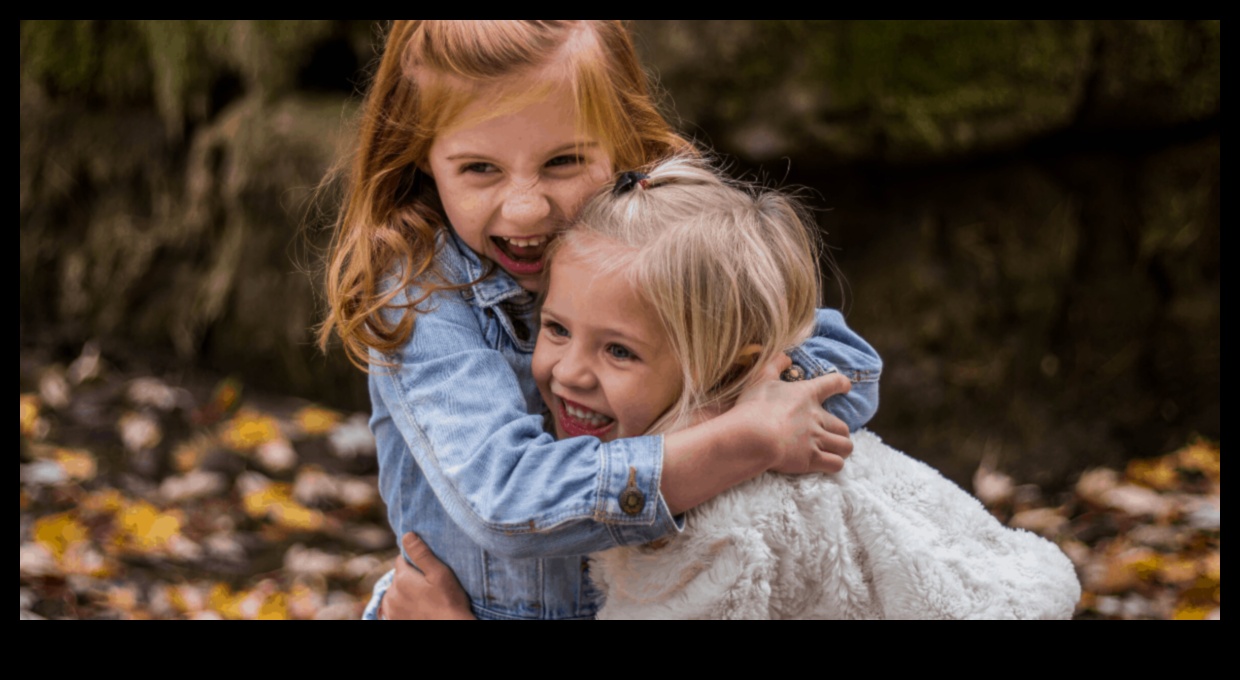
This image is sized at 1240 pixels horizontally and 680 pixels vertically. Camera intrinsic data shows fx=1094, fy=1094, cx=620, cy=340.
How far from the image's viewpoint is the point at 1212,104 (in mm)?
3945

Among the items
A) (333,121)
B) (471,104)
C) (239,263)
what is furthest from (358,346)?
(239,263)

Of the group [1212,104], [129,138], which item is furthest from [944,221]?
[129,138]

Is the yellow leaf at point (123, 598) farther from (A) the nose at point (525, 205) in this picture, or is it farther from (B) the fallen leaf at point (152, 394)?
(A) the nose at point (525, 205)

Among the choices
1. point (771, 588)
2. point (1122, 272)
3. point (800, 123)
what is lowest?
point (771, 588)

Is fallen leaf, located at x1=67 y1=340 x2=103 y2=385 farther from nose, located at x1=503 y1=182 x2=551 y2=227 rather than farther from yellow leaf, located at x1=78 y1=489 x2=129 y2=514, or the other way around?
nose, located at x1=503 y1=182 x2=551 y2=227

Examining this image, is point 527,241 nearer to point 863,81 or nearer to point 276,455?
point 863,81

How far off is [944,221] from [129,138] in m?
3.53

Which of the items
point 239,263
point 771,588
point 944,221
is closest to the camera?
point 771,588

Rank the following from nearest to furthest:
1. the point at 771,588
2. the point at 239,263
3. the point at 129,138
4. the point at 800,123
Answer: the point at 771,588
the point at 800,123
the point at 239,263
the point at 129,138

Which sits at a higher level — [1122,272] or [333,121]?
[333,121]

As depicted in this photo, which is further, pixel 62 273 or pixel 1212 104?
pixel 62 273

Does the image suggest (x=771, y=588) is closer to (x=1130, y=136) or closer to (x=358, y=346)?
(x=358, y=346)

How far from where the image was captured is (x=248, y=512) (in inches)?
152

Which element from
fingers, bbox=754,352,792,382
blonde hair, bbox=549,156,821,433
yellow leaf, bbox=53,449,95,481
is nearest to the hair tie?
blonde hair, bbox=549,156,821,433
